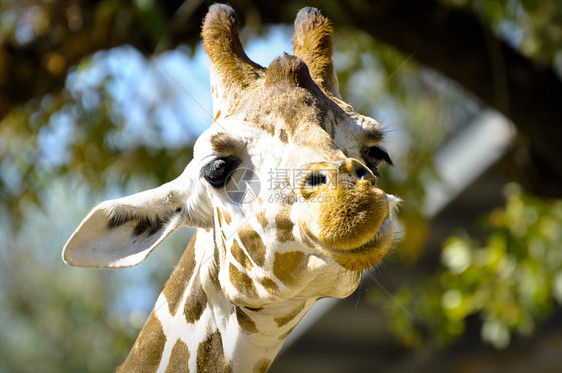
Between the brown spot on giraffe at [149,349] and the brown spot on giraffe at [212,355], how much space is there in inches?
7.0

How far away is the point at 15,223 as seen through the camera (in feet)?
19.4

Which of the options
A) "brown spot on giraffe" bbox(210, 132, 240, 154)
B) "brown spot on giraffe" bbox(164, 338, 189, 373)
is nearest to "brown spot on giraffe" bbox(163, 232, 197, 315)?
"brown spot on giraffe" bbox(164, 338, 189, 373)

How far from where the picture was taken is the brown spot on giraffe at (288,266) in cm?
228

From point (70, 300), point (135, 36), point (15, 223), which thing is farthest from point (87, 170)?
point (70, 300)

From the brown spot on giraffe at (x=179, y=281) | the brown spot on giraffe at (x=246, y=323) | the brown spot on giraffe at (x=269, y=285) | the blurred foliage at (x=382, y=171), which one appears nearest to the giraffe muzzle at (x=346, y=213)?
the brown spot on giraffe at (x=269, y=285)

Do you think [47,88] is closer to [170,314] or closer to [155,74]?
[155,74]

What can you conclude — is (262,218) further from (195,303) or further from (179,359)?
(179,359)

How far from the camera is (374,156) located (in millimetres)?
2527

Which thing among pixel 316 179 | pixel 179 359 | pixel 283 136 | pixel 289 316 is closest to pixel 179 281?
pixel 179 359

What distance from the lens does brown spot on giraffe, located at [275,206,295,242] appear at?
227 centimetres

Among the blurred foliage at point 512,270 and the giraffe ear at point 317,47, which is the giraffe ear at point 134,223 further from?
the blurred foliage at point 512,270

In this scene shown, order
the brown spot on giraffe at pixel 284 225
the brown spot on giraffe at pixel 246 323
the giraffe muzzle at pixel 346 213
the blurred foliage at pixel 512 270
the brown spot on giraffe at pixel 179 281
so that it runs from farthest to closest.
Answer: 1. the blurred foliage at pixel 512 270
2. the brown spot on giraffe at pixel 179 281
3. the brown spot on giraffe at pixel 246 323
4. the brown spot on giraffe at pixel 284 225
5. the giraffe muzzle at pixel 346 213

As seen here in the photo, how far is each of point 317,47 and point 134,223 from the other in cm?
90

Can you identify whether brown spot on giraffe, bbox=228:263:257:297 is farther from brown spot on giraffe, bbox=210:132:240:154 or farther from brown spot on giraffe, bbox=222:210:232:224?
brown spot on giraffe, bbox=210:132:240:154
